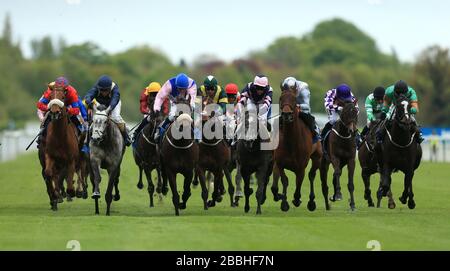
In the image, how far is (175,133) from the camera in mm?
21312

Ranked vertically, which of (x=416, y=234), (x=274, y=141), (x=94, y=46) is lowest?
(x=416, y=234)

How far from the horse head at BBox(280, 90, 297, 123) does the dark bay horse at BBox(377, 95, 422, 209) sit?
2488 mm

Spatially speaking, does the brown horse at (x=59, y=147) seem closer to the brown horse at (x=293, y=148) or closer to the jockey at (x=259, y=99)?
the jockey at (x=259, y=99)

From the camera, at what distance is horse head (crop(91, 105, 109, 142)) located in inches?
854

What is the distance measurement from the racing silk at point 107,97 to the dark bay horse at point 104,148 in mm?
236

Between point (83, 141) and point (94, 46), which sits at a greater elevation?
point (94, 46)

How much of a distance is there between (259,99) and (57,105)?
150 inches

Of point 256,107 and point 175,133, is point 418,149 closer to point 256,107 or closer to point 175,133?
point 256,107

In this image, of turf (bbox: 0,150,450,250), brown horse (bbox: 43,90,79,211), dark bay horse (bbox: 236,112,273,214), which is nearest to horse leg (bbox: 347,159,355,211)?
turf (bbox: 0,150,450,250)

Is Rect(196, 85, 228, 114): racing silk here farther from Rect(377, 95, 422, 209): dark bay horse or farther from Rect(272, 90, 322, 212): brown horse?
Rect(377, 95, 422, 209): dark bay horse

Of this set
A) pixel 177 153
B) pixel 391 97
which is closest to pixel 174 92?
pixel 177 153

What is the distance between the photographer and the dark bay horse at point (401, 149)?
74.0ft
